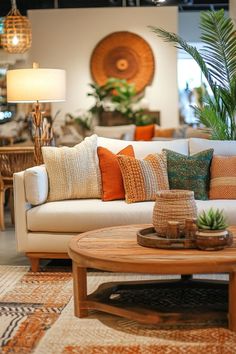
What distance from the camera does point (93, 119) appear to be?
1116cm

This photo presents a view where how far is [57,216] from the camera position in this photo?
4.53 meters

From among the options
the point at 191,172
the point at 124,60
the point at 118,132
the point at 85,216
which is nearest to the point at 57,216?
the point at 85,216

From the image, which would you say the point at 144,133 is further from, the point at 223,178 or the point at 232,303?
the point at 232,303

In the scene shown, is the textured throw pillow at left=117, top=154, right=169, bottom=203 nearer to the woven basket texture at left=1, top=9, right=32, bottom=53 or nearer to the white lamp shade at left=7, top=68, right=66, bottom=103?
the white lamp shade at left=7, top=68, right=66, bottom=103

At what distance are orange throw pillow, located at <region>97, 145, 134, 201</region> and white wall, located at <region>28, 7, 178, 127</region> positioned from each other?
6420 millimetres

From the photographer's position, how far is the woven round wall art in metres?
11.2

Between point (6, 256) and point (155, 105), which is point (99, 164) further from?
point (155, 105)

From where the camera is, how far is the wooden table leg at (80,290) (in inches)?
135

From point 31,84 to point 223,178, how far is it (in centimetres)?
169

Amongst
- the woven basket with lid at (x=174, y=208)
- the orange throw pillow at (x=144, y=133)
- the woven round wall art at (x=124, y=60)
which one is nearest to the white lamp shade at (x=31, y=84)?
the woven basket with lid at (x=174, y=208)

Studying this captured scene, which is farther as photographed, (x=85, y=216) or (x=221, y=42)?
(x=221, y=42)

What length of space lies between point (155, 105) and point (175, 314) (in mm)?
8210

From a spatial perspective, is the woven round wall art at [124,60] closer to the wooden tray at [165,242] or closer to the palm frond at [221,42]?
the palm frond at [221,42]

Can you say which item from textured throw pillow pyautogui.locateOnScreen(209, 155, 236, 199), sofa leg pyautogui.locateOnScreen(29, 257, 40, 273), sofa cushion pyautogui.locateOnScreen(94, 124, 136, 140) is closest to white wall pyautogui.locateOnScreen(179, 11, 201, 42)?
sofa cushion pyautogui.locateOnScreen(94, 124, 136, 140)
